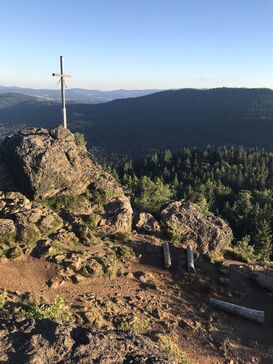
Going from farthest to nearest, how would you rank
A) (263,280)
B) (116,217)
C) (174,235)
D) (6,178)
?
(174,235) < (116,217) < (6,178) < (263,280)

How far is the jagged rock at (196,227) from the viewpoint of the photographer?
94.3 feet

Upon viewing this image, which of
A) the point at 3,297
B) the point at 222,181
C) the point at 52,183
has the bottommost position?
the point at 222,181

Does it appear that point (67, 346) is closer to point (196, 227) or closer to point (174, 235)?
point (174, 235)

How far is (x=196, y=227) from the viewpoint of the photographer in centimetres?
2941

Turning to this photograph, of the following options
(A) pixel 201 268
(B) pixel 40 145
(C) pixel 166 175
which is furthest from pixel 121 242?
(C) pixel 166 175

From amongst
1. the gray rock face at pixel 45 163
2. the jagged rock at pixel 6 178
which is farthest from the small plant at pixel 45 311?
the jagged rock at pixel 6 178

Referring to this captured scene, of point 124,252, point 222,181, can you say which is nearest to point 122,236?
point 124,252

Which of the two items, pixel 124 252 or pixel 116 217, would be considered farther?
pixel 116 217

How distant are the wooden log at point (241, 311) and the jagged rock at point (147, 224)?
7.59m

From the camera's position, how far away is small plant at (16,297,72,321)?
16531mm

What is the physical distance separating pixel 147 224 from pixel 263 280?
29.0ft

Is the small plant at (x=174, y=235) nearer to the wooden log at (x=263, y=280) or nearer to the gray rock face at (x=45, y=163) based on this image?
the wooden log at (x=263, y=280)

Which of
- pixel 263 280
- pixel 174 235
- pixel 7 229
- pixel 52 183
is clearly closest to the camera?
pixel 7 229

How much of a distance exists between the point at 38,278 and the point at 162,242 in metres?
9.71
